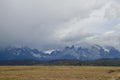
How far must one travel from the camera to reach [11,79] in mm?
73688

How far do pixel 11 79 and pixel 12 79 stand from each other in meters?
0.38

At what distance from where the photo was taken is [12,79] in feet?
241
